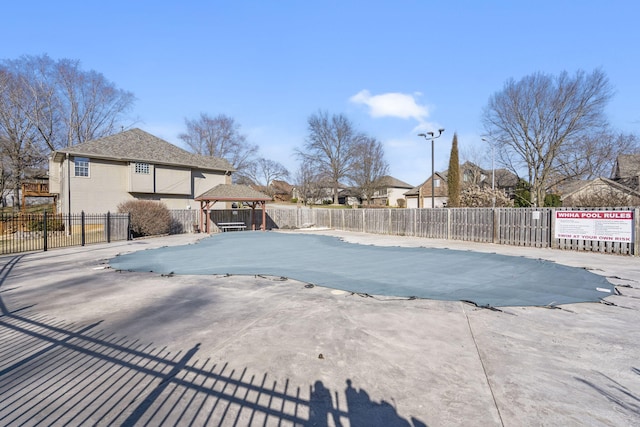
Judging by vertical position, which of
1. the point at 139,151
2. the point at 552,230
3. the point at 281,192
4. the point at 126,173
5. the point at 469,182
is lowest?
the point at 552,230

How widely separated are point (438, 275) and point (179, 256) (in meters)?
9.14

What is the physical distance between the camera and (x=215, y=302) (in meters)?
5.96

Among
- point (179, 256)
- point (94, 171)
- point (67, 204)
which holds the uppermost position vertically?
point (94, 171)

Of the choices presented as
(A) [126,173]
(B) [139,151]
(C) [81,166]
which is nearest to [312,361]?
(C) [81,166]

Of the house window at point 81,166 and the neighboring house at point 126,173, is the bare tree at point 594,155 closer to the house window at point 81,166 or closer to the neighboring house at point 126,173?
the neighboring house at point 126,173

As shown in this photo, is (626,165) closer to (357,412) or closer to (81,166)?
(357,412)

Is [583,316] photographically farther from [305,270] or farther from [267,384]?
[305,270]

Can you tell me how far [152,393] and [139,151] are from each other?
26274 mm

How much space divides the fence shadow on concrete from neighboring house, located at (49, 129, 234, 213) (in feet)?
72.4

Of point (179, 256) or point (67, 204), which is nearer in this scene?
point (179, 256)

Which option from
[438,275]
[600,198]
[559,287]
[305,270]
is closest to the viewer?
[559,287]

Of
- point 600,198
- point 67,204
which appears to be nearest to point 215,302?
point 600,198

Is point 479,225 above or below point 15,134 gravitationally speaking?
below

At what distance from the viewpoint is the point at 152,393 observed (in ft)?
9.71
